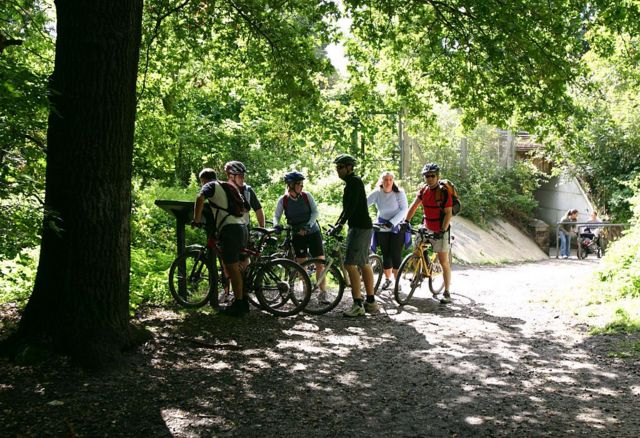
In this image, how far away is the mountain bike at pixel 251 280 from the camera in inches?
334

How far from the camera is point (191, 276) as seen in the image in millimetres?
8875

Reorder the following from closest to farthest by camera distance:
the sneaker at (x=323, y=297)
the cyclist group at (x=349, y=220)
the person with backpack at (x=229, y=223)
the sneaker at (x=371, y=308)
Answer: the person with backpack at (x=229, y=223) < the cyclist group at (x=349, y=220) < the sneaker at (x=371, y=308) < the sneaker at (x=323, y=297)

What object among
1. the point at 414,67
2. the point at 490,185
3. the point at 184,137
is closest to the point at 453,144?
the point at 490,185

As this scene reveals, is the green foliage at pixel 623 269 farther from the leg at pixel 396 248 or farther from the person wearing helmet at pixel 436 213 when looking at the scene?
the leg at pixel 396 248

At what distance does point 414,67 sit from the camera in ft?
37.6

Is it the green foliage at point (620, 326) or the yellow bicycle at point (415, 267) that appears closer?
the green foliage at point (620, 326)

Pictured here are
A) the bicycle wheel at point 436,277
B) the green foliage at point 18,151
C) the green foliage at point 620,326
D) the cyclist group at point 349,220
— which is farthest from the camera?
the bicycle wheel at point 436,277

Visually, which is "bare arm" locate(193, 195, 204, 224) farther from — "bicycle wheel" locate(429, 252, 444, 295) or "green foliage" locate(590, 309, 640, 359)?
"green foliage" locate(590, 309, 640, 359)

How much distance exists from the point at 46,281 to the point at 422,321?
459cm

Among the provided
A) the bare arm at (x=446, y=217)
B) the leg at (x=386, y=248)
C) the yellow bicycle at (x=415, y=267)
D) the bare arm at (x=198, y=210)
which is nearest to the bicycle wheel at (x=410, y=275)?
the yellow bicycle at (x=415, y=267)

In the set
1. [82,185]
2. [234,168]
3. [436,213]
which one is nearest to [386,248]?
[436,213]

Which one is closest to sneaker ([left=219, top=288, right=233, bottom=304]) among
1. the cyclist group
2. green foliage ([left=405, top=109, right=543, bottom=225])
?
the cyclist group

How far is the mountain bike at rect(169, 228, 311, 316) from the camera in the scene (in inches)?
334

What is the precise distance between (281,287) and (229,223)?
3.51 feet
